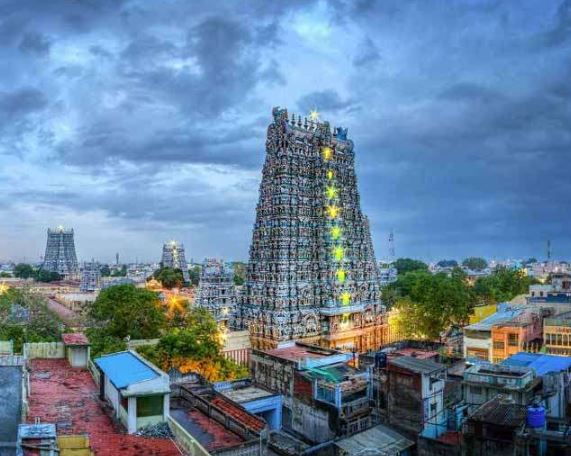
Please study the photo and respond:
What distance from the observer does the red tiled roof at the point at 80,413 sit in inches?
632

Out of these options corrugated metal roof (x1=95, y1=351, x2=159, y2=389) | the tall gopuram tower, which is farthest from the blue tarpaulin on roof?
corrugated metal roof (x1=95, y1=351, x2=159, y2=389)

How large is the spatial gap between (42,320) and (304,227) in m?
25.8

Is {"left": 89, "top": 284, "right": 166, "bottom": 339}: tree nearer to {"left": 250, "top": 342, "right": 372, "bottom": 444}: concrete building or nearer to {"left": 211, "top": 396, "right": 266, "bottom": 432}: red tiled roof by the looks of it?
{"left": 250, "top": 342, "right": 372, "bottom": 444}: concrete building

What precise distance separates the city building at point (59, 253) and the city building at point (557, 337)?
15208 centimetres

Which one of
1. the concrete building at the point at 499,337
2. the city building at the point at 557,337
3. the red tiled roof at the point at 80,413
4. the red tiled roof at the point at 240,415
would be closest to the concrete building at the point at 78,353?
the red tiled roof at the point at 80,413

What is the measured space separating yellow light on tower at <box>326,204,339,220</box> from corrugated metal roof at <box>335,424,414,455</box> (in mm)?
30746

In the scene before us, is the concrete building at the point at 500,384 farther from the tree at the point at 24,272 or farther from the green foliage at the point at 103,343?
the tree at the point at 24,272

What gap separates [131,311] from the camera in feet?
145

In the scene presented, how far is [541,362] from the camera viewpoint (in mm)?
31328

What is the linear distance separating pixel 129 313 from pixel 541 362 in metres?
31.6

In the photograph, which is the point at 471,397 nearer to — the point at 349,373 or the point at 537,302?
the point at 349,373

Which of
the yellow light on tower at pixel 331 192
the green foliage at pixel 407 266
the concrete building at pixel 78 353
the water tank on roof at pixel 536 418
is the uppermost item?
the yellow light on tower at pixel 331 192

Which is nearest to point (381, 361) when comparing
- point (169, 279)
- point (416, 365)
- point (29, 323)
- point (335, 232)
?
point (416, 365)

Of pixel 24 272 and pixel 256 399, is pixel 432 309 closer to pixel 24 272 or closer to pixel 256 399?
pixel 256 399
